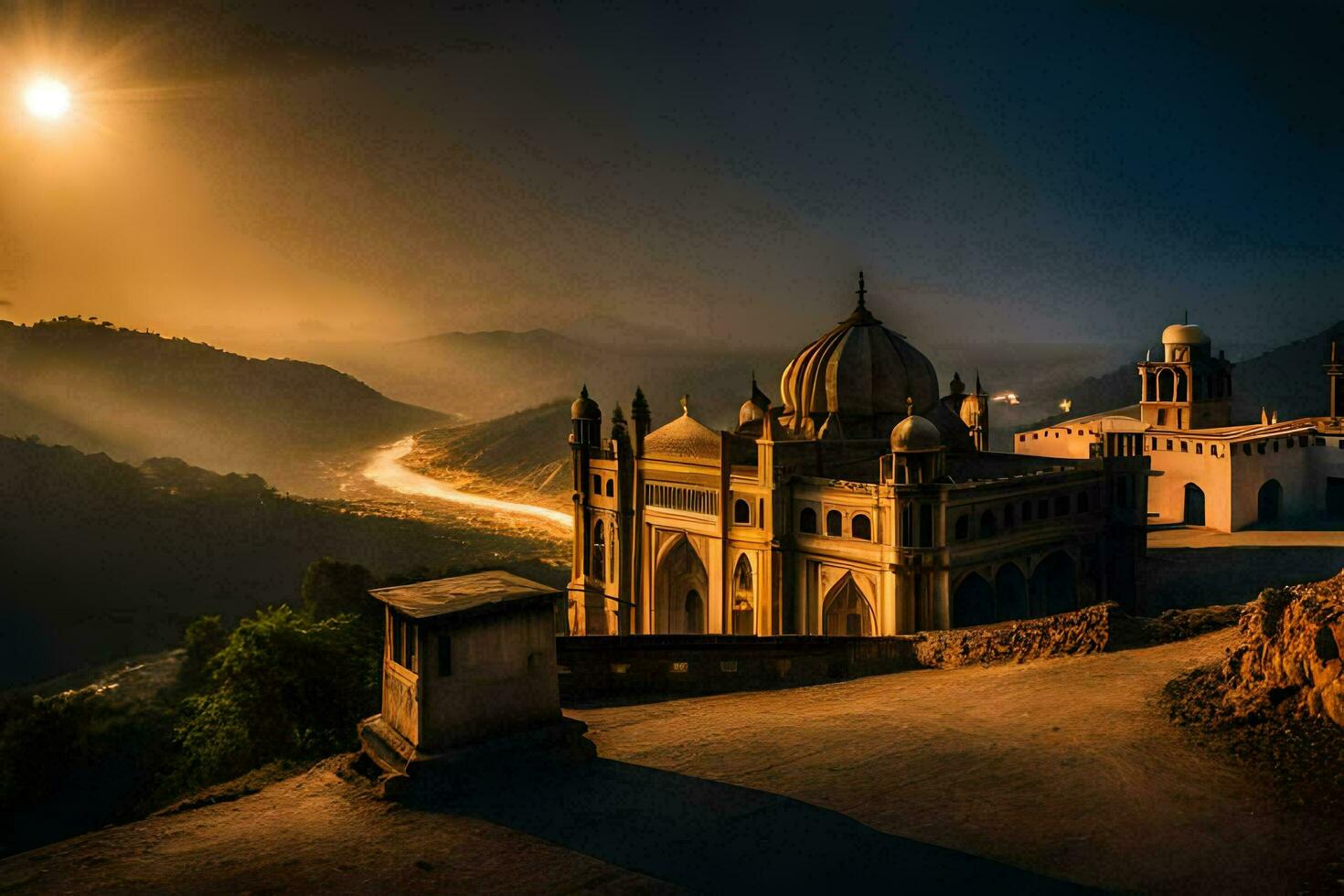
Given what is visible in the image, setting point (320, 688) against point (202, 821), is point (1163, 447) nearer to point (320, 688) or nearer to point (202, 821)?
point (320, 688)

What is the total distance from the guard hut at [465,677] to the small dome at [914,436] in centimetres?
1695

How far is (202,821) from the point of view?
1357 cm

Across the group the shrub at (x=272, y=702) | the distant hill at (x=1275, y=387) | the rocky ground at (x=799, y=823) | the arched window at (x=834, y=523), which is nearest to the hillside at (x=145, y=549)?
the arched window at (x=834, y=523)

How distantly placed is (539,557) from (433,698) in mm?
58867

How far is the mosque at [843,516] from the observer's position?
3002 centimetres

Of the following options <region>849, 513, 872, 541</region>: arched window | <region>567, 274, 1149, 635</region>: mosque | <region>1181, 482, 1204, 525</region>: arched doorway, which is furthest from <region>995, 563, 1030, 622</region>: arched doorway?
<region>1181, 482, 1204, 525</region>: arched doorway

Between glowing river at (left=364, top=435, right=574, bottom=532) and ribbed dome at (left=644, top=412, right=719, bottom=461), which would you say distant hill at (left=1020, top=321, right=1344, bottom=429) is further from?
ribbed dome at (left=644, top=412, right=719, bottom=461)

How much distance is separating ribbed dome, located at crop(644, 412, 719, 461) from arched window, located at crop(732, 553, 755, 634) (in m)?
4.00

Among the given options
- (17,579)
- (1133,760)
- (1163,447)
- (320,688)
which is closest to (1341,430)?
(1163,447)

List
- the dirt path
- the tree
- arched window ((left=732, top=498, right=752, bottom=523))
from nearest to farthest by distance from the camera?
1. the dirt path
2. arched window ((left=732, top=498, right=752, bottom=523))
3. the tree

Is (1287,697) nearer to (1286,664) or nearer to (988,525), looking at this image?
(1286,664)

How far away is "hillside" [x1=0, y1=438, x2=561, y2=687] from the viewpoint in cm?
6419

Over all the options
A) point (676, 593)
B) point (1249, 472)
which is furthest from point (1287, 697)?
point (1249, 472)

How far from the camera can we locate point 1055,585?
3559 cm
